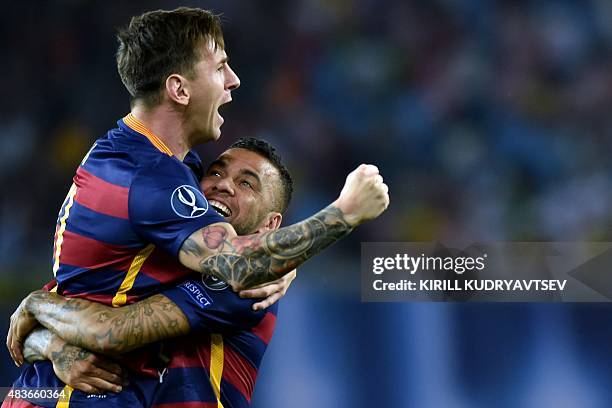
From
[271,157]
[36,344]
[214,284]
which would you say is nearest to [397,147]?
[271,157]

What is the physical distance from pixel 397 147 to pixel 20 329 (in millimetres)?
3371

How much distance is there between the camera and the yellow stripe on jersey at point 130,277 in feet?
8.39

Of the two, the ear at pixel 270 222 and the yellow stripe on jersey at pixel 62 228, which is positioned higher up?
the ear at pixel 270 222

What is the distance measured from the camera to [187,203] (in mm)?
2430

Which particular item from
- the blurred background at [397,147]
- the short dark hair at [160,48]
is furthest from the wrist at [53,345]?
the blurred background at [397,147]

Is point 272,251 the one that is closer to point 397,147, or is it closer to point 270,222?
point 270,222

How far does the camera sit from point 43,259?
5473 mm

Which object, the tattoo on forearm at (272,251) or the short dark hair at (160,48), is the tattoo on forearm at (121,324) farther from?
the short dark hair at (160,48)

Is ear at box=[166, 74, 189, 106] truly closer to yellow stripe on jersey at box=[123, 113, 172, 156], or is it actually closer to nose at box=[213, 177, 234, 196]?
yellow stripe on jersey at box=[123, 113, 172, 156]

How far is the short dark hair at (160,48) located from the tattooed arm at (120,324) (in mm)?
651

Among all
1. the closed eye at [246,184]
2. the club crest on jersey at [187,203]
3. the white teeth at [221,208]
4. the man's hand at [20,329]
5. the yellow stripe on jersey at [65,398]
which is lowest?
the yellow stripe on jersey at [65,398]

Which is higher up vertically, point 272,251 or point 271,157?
point 271,157

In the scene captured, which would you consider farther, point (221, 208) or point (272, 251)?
point (221, 208)

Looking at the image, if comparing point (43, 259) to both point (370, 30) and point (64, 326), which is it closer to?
point (370, 30)
